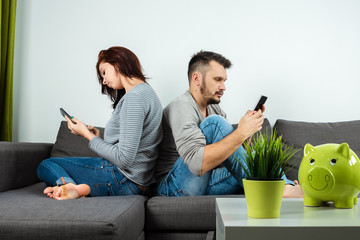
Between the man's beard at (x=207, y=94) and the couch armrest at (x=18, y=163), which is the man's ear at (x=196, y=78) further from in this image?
the couch armrest at (x=18, y=163)

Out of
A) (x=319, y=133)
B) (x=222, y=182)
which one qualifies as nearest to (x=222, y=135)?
(x=222, y=182)

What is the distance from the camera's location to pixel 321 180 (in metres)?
0.89

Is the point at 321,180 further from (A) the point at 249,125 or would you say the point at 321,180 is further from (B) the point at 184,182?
(B) the point at 184,182

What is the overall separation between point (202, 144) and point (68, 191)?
56 centimetres

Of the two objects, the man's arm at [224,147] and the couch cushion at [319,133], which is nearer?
the man's arm at [224,147]

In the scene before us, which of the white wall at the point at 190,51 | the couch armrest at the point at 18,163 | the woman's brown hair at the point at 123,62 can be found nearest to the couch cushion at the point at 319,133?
Answer: the white wall at the point at 190,51

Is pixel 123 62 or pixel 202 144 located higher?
pixel 123 62

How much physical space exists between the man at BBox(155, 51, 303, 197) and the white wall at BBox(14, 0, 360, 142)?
0.65m

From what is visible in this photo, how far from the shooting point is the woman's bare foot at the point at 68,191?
4.64 ft

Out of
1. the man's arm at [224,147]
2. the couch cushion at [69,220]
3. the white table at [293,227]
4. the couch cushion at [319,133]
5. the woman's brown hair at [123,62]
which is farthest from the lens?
the couch cushion at [319,133]

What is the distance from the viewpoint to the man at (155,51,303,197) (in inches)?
55.8

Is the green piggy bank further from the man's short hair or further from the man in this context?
the man's short hair

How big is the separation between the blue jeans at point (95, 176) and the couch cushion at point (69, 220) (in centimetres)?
21

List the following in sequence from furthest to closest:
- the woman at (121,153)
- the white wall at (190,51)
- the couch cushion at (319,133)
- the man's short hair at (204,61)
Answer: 1. the white wall at (190,51)
2. the couch cushion at (319,133)
3. the man's short hair at (204,61)
4. the woman at (121,153)
